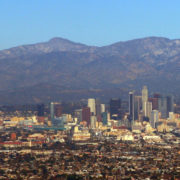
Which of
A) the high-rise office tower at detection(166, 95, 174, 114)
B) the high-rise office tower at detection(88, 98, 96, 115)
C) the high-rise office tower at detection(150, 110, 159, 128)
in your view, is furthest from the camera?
the high-rise office tower at detection(166, 95, 174, 114)

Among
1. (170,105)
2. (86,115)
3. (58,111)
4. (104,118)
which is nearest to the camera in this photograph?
(104,118)

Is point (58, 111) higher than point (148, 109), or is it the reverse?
point (148, 109)

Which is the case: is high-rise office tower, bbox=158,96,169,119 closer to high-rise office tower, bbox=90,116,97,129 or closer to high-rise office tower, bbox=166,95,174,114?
high-rise office tower, bbox=166,95,174,114

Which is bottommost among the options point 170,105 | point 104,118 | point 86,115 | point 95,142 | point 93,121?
point 95,142

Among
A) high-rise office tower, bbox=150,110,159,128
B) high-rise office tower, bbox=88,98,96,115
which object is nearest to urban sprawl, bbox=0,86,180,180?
high-rise office tower, bbox=150,110,159,128

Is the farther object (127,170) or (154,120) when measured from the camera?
(154,120)

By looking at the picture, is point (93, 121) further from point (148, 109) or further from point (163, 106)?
point (163, 106)

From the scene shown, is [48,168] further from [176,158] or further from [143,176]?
[176,158]

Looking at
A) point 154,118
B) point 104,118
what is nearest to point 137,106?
point 104,118

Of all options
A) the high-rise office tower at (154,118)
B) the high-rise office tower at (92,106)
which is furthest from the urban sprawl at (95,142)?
the high-rise office tower at (92,106)

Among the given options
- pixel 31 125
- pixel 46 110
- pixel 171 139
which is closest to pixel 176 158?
pixel 171 139

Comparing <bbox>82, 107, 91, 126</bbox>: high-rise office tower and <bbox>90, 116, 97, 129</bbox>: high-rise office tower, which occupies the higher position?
<bbox>82, 107, 91, 126</bbox>: high-rise office tower
